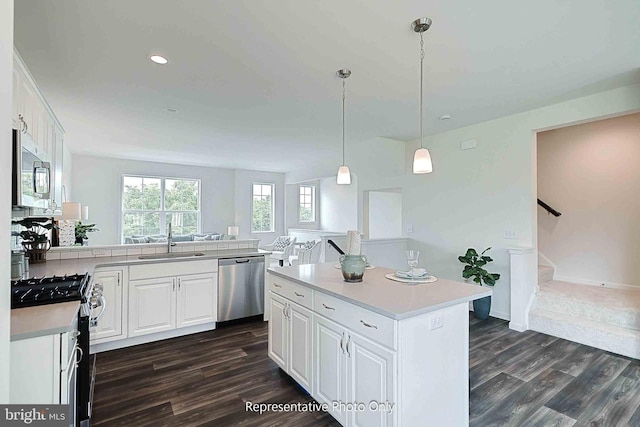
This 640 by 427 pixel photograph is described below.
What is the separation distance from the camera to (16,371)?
1.30 meters

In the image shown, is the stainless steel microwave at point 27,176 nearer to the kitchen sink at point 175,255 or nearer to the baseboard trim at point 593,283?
the kitchen sink at point 175,255

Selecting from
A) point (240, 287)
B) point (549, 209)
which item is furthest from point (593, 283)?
point (240, 287)

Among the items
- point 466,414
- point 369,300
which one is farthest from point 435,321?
point 466,414

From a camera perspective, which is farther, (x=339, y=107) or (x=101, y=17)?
(x=339, y=107)

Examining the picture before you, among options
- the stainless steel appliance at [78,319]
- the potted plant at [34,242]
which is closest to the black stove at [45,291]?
the stainless steel appliance at [78,319]

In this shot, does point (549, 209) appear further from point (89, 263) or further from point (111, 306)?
point (89, 263)

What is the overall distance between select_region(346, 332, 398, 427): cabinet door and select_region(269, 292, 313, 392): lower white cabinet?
45 cm

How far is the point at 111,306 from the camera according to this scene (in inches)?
123

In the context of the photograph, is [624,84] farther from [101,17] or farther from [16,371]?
[16,371]

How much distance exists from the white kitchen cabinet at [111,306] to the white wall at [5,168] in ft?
7.81

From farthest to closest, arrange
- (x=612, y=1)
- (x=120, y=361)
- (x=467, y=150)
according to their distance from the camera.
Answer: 1. (x=467, y=150)
2. (x=120, y=361)
3. (x=612, y=1)

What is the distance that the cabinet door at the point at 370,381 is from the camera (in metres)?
1.61

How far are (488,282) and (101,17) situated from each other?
15.1ft

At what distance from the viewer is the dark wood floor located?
212 centimetres
